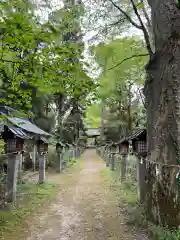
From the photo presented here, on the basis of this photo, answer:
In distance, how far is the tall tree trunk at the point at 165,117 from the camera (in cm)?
483

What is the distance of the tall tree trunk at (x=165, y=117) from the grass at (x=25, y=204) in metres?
3.35

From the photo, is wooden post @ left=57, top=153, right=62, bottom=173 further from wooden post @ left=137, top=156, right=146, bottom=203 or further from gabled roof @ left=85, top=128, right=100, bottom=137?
gabled roof @ left=85, top=128, right=100, bottom=137

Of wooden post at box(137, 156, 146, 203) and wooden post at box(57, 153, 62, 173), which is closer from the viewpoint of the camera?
wooden post at box(137, 156, 146, 203)

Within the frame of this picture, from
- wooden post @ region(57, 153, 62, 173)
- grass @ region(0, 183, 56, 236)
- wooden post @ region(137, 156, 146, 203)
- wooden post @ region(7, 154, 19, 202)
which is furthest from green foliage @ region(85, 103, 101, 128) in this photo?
wooden post @ region(7, 154, 19, 202)

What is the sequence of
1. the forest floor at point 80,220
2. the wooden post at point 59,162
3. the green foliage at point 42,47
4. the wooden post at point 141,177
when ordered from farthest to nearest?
1. the wooden post at point 59,162
2. the wooden post at point 141,177
3. the forest floor at point 80,220
4. the green foliage at point 42,47

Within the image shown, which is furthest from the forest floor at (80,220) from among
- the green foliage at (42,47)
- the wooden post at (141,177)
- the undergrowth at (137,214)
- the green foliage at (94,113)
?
the green foliage at (94,113)

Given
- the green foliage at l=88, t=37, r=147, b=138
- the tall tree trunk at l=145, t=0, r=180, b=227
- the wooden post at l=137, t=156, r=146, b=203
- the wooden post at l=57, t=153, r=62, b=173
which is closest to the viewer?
the tall tree trunk at l=145, t=0, r=180, b=227

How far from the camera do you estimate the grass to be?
5617mm

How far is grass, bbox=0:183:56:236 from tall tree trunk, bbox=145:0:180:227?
3354 millimetres

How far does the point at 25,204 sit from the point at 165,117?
16.6 feet

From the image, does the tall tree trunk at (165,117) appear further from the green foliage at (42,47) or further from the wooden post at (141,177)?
the green foliage at (42,47)

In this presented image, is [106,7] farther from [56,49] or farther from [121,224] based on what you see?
[121,224]

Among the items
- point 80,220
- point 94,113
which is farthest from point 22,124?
point 94,113

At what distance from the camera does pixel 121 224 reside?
5805mm
